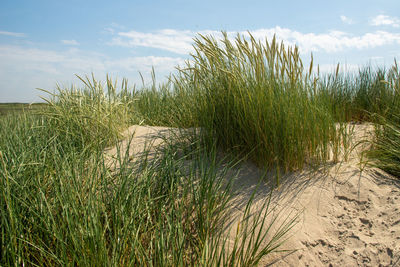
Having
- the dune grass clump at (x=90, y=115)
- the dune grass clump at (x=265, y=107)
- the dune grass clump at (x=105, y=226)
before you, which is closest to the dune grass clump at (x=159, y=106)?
the dune grass clump at (x=90, y=115)

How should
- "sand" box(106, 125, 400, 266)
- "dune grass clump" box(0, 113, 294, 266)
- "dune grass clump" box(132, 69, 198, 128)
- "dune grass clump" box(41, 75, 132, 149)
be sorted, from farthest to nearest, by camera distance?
"dune grass clump" box(132, 69, 198, 128)
"dune grass clump" box(41, 75, 132, 149)
"sand" box(106, 125, 400, 266)
"dune grass clump" box(0, 113, 294, 266)

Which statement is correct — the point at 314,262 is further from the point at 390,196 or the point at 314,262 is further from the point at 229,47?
the point at 229,47

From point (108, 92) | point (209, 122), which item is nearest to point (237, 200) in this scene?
point (209, 122)

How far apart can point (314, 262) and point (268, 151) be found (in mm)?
948

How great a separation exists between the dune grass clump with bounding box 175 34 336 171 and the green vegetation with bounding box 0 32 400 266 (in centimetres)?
1

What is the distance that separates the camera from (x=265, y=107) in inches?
103

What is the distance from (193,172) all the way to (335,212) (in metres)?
1.17

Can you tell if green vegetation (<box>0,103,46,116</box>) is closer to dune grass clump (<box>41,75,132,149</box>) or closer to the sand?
dune grass clump (<box>41,75,132,149</box>)

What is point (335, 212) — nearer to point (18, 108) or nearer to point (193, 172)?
point (193, 172)

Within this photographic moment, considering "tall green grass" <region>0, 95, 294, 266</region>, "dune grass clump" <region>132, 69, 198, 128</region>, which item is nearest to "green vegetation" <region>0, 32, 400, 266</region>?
"tall green grass" <region>0, 95, 294, 266</region>

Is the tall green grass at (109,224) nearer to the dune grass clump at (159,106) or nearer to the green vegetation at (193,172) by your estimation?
the green vegetation at (193,172)

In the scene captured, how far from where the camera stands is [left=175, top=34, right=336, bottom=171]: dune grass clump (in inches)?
104

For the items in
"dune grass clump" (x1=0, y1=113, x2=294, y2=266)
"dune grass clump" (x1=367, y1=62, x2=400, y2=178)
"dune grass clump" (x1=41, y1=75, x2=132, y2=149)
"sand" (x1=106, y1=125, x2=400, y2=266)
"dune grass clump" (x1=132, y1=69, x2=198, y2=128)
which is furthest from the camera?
"dune grass clump" (x1=132, y1=69, x2=198, y2=128)

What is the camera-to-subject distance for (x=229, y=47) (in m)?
2.85
